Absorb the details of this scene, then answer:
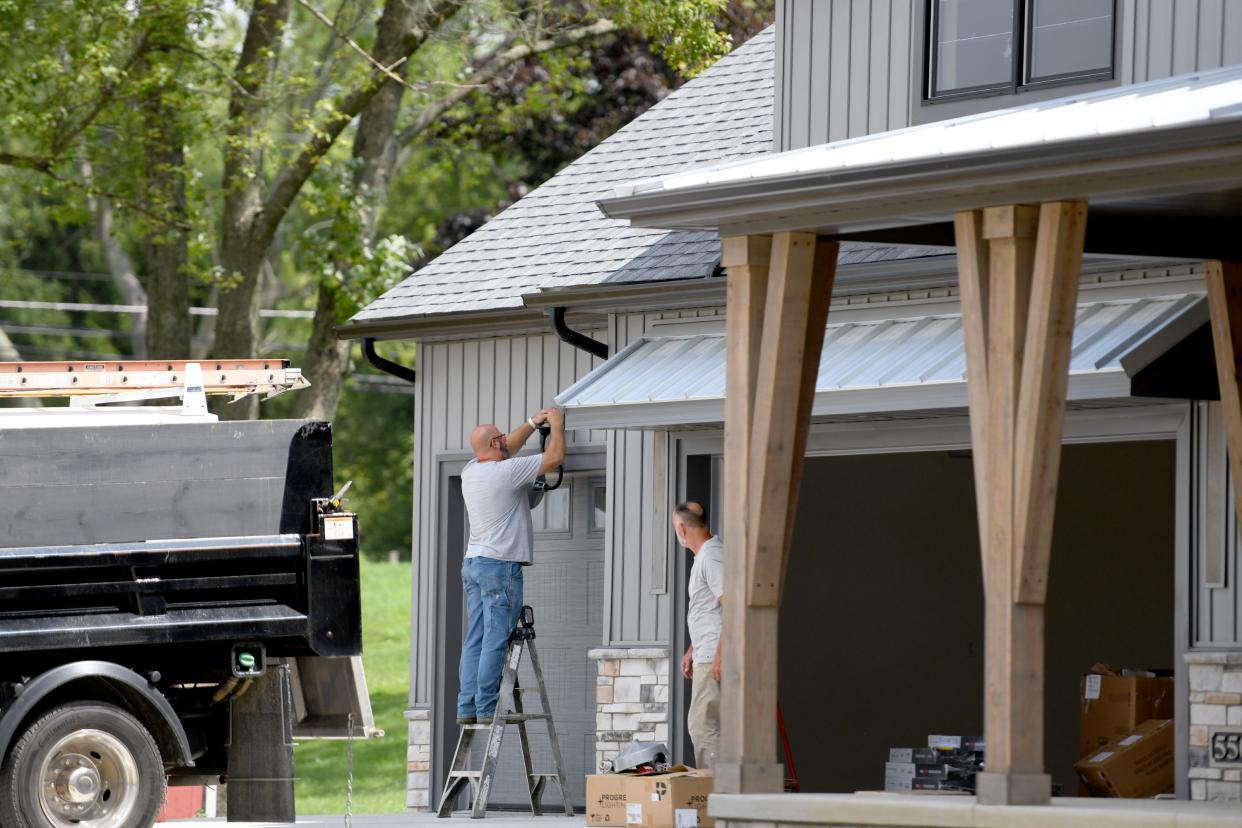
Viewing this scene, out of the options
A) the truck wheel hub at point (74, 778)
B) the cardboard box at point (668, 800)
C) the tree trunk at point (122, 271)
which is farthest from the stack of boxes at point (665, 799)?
the tree trunk at point (122, 271)

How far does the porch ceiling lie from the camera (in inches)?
Answer: 330

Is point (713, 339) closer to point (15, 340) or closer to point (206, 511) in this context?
point (206, 511)

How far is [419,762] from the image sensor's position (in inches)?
629

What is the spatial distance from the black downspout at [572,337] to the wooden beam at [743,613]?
191 inches

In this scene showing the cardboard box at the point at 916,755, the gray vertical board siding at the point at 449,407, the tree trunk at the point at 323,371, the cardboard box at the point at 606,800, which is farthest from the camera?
the tree trunk at the point at 323,371

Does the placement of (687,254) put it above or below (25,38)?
below

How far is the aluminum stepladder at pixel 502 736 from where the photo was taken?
44.5 feet

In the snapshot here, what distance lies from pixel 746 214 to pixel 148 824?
466 centimetres

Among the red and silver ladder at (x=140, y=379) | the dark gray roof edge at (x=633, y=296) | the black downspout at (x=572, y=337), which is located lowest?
the red and silver ladder at (x=140, y=379)

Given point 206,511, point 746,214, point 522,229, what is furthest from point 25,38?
point 746,214

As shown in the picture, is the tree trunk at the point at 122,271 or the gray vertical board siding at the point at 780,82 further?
the tree trunk at the point at 122,271

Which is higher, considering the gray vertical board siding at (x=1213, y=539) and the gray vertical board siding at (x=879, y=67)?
the gray vertical board siding at (x=879, y=67)

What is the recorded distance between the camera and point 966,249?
902cm

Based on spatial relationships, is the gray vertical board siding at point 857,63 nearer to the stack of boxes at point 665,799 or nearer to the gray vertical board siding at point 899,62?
the gray vertical board siding at point 899,62
